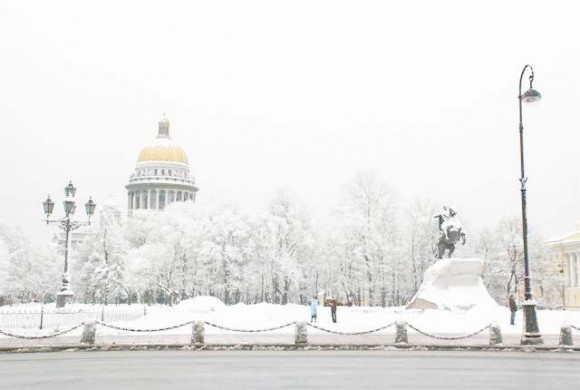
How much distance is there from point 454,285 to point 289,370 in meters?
26.9

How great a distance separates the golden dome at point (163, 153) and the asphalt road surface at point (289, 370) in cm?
13580

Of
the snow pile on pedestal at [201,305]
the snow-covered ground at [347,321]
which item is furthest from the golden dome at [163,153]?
the snow-covered ground at [347,321]

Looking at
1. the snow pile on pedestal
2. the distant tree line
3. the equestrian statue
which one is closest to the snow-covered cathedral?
the distant tree line

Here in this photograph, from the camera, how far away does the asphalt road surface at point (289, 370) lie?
45.4 ft

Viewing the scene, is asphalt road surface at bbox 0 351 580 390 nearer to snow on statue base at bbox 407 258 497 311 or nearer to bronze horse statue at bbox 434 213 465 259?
snow on statue base at bbox 407 258 497 311

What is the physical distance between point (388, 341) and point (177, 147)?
457 feet

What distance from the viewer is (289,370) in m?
16.6

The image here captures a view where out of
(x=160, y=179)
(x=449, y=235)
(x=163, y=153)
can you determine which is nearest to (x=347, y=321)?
(x=449, y=235)

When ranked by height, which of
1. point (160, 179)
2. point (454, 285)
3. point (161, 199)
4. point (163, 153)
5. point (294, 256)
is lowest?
point (454, 285)

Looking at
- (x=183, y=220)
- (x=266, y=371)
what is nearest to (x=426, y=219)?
(x=183, y=220)

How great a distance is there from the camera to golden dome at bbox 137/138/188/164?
155875 millimetres

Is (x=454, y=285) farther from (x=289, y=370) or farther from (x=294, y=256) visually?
(x=294, y=256)

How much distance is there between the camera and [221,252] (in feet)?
245

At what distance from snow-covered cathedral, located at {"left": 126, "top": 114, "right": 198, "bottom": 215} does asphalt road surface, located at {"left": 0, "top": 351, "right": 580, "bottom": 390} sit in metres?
127
